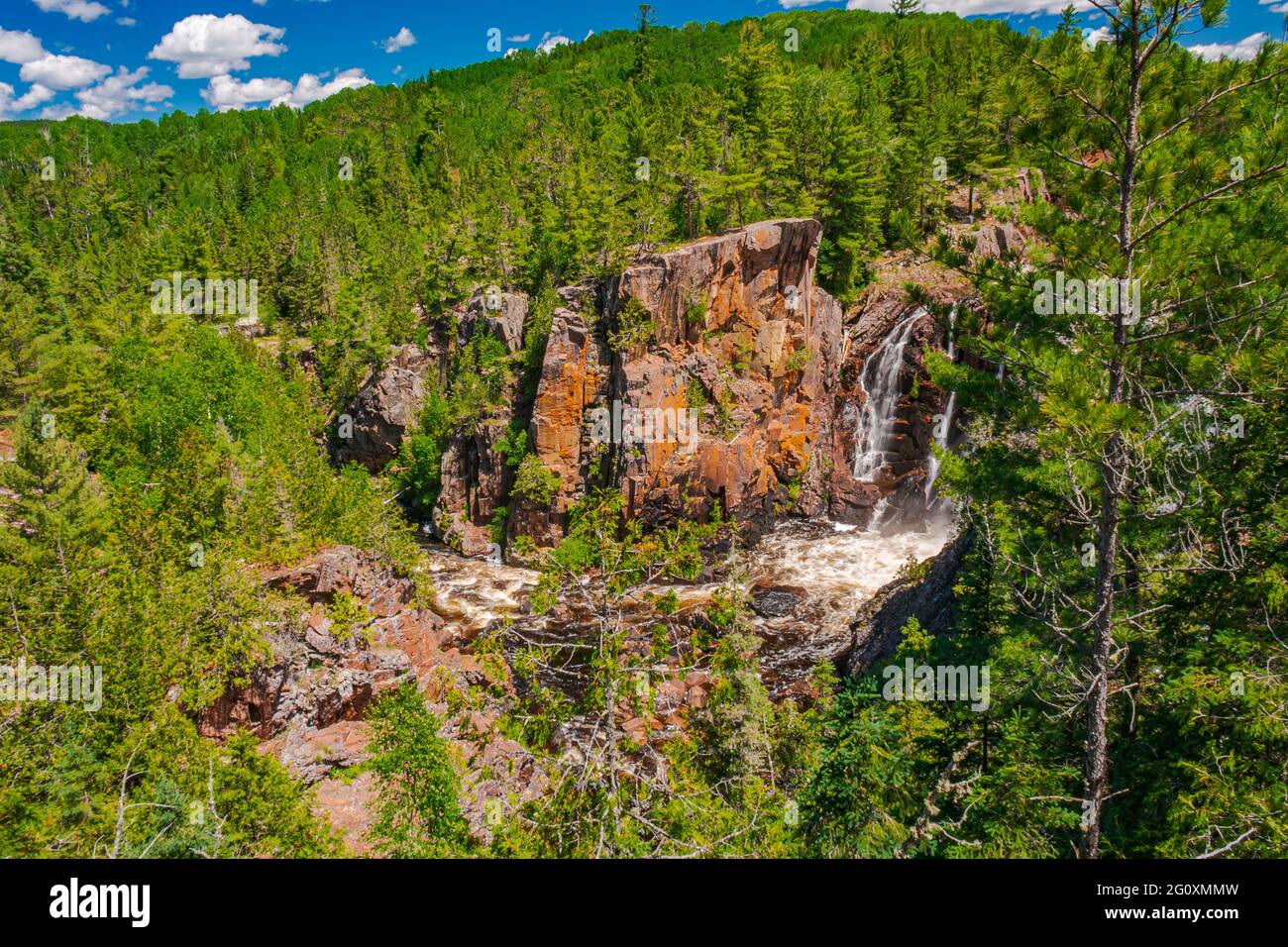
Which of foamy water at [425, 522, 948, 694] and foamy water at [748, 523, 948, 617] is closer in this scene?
foamy water at [425, 522, 948, 694]

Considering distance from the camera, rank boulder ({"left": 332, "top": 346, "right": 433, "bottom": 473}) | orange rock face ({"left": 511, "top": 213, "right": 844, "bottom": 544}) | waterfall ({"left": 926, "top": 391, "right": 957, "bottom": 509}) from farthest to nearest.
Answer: boulder ({"left": 332, "top": 346, "right": 433, "bottom": 473})
waterfall ({"left": 926, "top": 391, "right": 957, "bottom": 509})
orange rock face ({"left": 511, "top": 213, "right": 844, "bottom": 544})

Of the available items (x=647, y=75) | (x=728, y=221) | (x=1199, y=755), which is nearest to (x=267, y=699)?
(x=1199, y=755)

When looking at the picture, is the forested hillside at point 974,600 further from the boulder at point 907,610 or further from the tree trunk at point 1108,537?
the boulder at point 907,610

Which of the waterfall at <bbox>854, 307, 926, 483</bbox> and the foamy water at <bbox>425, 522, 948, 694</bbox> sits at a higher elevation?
the waterfall at <bbox>854, 307, 926, 483</bbox>

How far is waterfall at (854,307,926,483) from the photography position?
39.9m

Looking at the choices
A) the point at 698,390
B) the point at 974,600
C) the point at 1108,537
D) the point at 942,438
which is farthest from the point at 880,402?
the point at 1108,537

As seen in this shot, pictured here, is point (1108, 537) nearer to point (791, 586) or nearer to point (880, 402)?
point (791, 586)

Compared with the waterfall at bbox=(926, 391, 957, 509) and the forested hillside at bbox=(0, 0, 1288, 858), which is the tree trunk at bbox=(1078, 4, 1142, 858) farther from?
the waterfall at bbox=(926, 391, 957, 509)

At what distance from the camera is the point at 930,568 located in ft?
76.6

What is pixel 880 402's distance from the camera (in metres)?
40.3

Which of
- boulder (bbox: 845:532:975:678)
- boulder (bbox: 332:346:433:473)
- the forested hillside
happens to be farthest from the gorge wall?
boulder (bbox: 845:532:975:678)

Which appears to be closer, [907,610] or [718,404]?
[907,610]

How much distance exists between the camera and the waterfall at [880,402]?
131 ft
